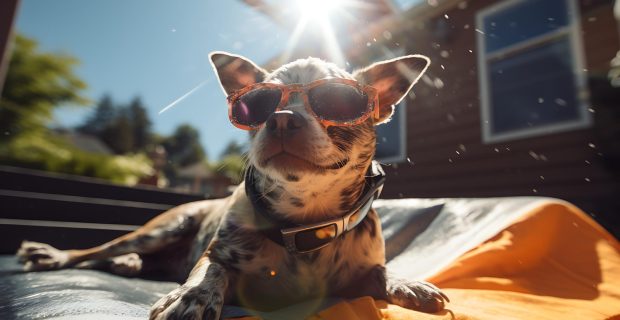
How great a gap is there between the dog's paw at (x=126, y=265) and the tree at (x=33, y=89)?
15.4m

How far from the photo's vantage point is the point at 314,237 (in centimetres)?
174

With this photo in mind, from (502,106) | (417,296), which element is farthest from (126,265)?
(502,106)

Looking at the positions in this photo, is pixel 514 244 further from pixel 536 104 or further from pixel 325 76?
pixel 536 104

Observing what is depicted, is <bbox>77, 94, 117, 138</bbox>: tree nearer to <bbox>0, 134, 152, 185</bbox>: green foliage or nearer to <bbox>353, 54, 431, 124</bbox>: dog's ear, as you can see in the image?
<bbox>0, 134, 152, 185</bbox>: green foliage

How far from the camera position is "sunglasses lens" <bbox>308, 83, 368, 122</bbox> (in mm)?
1761

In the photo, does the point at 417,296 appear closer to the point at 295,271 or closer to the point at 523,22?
the point at 295,271

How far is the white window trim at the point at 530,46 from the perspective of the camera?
5.05 meters

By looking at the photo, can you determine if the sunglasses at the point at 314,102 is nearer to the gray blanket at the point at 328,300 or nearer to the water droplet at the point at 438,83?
the gray blanket at the point at 328,300

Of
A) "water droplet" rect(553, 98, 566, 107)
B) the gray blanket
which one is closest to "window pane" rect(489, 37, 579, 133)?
"water droplet" rect(553, 98, 566, 107)

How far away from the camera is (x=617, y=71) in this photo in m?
4.38

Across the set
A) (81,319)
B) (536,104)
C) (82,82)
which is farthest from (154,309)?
(82,82)

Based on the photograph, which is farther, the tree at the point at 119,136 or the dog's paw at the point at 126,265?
the tree at the point at 119,136

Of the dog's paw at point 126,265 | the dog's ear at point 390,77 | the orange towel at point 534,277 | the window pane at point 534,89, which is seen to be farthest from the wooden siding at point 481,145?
the dog's paw at point 126,265

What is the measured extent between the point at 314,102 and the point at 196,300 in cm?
107
